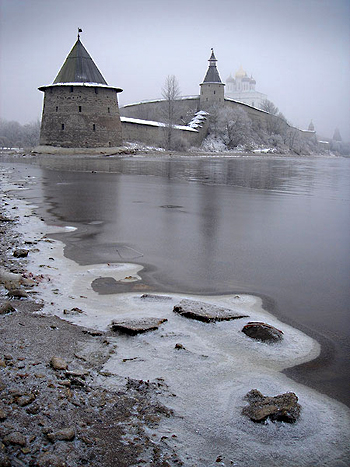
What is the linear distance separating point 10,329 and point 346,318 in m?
2.50

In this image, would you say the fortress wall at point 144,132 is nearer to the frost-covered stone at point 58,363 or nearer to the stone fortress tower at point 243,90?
the frost-covered stone at point 58,363

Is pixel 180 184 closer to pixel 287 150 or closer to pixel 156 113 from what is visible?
pixel 156 113

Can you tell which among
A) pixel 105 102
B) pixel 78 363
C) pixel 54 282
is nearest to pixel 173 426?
pixel 78 363

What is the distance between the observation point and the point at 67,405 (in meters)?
2.03

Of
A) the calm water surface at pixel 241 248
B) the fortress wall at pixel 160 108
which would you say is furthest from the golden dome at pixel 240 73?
the calm water surface at pixel 241 248

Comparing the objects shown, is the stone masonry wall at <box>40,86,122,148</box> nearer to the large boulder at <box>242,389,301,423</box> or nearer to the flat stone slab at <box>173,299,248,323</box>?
the flat stone slab at <box>173,299,248,323</box>

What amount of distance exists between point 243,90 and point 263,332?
136324 millimetres

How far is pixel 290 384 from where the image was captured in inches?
97.3

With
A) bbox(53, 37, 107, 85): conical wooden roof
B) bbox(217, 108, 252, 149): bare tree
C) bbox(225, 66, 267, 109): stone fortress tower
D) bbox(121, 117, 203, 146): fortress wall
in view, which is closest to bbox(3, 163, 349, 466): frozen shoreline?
bbox(53, 37, 107, 85): conical wooden roof

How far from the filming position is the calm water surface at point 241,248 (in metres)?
3.38

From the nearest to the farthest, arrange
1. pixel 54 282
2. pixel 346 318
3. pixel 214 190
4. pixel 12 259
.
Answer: pixel 346 318, pixel 54 282, pixel 12 259, pixel 214 190

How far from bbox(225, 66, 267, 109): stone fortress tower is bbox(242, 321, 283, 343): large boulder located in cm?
13165

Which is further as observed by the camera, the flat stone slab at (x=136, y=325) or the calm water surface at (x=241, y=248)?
the calm water surface at (x=241, y=248)

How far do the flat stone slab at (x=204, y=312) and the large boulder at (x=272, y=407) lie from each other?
947mm
